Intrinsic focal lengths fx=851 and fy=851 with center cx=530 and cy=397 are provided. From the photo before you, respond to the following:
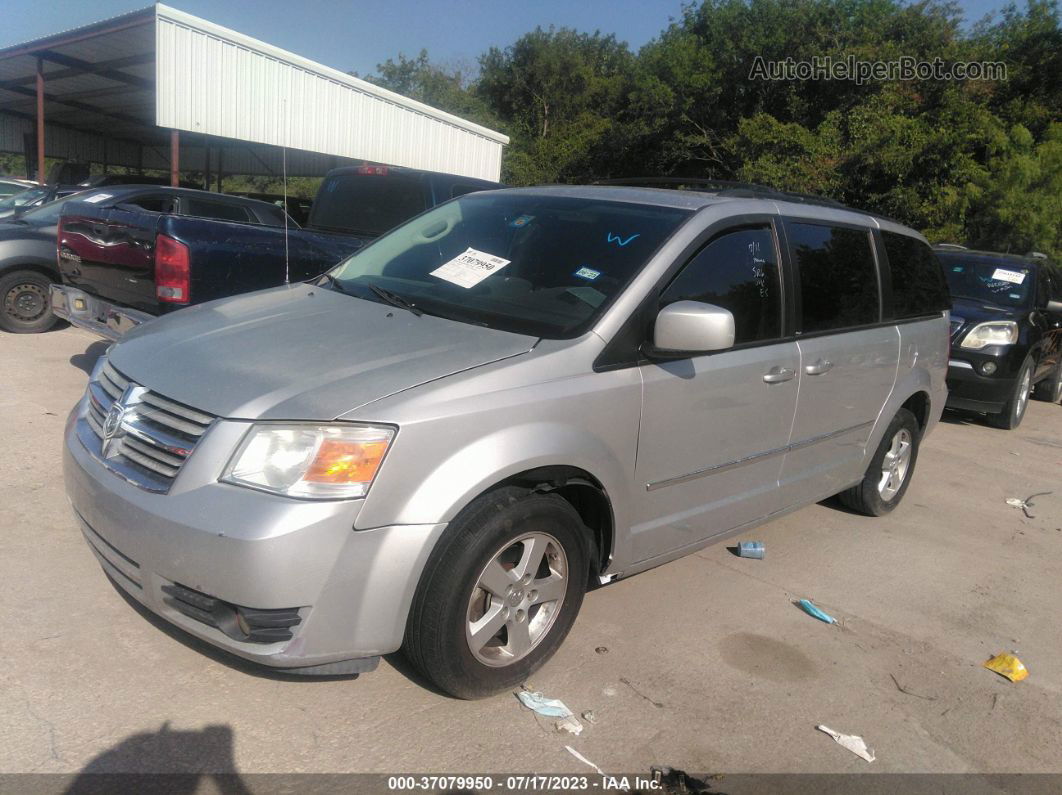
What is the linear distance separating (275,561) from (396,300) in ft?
4.84

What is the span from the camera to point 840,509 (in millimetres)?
5574

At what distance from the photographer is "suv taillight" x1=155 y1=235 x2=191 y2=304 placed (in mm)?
5617

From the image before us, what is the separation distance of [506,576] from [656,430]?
0.86m

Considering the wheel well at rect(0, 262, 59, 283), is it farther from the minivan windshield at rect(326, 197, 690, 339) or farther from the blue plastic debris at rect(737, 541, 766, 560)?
the blue plastic debris at rect(737, 541, 766, 560)

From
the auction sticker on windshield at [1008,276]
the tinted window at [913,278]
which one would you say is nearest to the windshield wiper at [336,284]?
the tinted window at [913,278]

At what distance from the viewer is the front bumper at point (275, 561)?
8.07 feet

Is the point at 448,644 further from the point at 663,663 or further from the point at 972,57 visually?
the point at 972,57

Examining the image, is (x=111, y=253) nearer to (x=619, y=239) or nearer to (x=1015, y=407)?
(x=619, y=239)

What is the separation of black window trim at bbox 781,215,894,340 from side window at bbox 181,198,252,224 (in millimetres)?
6766

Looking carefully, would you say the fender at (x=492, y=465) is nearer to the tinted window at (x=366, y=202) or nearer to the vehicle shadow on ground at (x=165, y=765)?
the vehicle shadow on ground at (x=165, y=765)

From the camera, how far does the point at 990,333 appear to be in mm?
8461

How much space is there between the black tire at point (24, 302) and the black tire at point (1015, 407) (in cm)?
953

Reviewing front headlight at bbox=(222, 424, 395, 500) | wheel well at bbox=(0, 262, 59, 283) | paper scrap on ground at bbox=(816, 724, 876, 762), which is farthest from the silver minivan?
wheel well at bbox=(0, 262, 59, 283)

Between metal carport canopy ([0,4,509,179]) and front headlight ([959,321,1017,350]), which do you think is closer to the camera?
front headlight ([959,321,1017,350])
